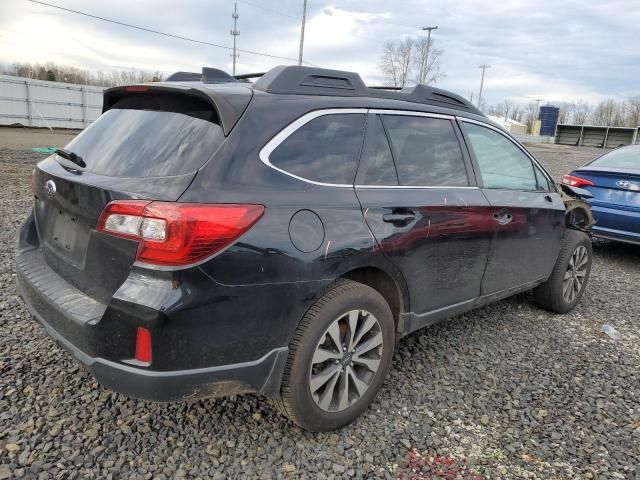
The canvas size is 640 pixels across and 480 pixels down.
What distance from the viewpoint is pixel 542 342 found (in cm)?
390

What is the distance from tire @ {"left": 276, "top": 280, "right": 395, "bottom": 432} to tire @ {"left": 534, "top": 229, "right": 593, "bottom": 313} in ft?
7.59

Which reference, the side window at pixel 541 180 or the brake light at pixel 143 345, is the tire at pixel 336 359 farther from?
the side window at pixel 541 180

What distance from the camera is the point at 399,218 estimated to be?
2668 millimetres

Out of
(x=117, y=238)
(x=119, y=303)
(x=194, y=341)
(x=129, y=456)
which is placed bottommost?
(x=129, y=456)

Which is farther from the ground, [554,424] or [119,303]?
[119,303]

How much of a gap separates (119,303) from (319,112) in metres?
1.33

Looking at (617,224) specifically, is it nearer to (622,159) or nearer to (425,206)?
(622,159)

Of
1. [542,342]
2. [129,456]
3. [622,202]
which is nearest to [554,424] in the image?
[542,342]

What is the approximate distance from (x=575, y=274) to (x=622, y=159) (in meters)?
2.95

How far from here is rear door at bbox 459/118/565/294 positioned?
11.3 feet

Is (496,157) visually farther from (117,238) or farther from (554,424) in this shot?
(117,238)

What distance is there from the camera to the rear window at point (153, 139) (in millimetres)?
2127

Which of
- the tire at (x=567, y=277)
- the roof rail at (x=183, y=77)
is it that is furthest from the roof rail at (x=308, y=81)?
the tire at (x=567, y=277)

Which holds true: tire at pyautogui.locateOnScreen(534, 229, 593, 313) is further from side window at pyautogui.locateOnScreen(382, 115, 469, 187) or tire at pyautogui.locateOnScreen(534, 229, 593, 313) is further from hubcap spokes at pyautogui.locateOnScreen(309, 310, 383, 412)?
hubcap spokes at pyautogui.locateOnScreen(309, 310, 383, 412)
